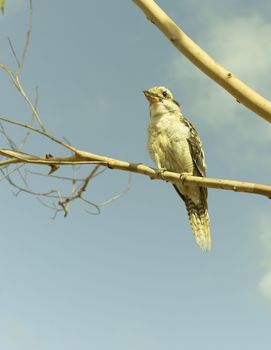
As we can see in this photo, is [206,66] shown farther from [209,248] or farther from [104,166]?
[209,248]

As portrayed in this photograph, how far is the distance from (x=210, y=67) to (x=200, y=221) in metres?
3.98

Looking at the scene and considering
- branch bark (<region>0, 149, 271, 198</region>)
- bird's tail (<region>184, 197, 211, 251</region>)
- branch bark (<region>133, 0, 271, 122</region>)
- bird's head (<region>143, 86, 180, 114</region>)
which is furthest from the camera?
bird's head (<region>143, 86, 180, 114</region>)

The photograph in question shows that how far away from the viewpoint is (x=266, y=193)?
280cm

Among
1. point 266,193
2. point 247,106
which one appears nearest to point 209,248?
point 266,193

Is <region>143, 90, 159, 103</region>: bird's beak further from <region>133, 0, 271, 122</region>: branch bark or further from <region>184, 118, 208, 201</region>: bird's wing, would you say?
<region>133, 0, 271, 122</region>: branch bark

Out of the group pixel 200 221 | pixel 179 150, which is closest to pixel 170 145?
pixel 179 150

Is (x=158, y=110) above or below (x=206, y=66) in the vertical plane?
above

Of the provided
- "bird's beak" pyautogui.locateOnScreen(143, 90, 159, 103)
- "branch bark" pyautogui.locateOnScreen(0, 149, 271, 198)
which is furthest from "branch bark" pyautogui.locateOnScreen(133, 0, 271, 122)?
"bird's beak" pyautogui.locateOnScreen(143, 90, 159, 103)

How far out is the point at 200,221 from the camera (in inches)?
237

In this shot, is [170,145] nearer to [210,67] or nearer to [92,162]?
[92,162]

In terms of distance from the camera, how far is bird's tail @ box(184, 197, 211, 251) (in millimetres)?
5730

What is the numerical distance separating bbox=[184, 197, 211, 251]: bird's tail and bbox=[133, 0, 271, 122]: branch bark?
12.2ft

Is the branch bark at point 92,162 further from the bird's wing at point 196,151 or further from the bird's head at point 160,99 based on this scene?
the bird's head at point 160,99

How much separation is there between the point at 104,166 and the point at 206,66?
1457 millimetres
